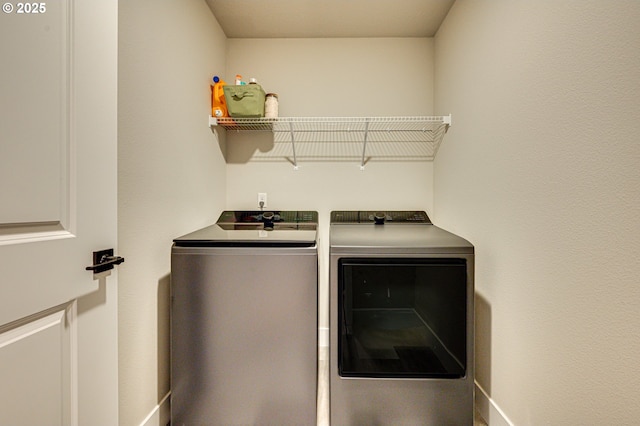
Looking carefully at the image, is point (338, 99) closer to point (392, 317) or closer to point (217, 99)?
point (217, 99)

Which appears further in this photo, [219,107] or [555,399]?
[219,107]

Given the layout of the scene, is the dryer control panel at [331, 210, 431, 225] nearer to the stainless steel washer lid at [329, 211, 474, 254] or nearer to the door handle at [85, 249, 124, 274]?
the stainless steel washer lid at [329, 211, 474, 254]

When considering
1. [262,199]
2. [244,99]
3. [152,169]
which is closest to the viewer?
[152,169]

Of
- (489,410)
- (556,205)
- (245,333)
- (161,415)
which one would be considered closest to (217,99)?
(245,333)

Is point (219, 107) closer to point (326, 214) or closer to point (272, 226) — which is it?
point (272, 226)

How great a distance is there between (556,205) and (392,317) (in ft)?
2.78

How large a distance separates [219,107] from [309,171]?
0.83 meters

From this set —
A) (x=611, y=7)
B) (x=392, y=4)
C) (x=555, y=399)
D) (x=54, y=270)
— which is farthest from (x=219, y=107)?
(x=555, y=399)

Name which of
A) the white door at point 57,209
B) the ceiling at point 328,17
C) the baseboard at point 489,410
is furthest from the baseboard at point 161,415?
the ceiling at point 328,17

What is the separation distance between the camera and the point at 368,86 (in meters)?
2.32

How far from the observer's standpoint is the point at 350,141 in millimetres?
2338

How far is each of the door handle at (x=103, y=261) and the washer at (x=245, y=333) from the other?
1.37 feet

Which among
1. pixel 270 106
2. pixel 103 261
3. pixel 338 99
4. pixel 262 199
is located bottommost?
pixel 103 261

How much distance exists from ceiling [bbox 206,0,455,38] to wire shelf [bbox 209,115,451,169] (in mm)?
705
